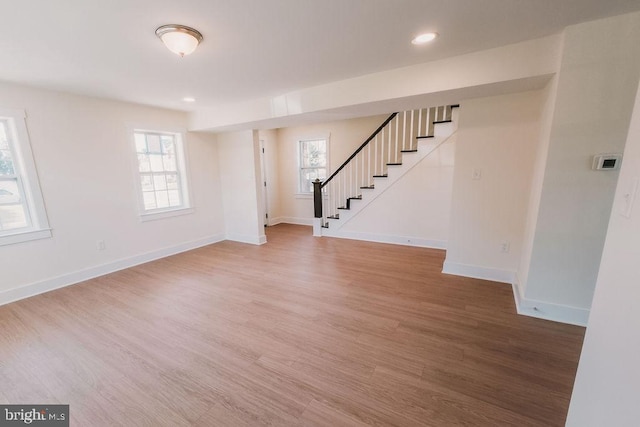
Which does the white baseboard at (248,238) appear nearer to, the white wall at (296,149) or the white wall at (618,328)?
the white wall at (296,149)

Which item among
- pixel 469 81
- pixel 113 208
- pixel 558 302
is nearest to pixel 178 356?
pixel 113 208

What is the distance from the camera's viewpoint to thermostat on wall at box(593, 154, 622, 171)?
192 centimetres

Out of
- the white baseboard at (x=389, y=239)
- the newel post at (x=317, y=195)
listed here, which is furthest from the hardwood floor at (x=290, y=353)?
the newel post at (x=317, y=195)

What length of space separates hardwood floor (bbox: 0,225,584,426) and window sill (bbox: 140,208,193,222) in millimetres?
1076

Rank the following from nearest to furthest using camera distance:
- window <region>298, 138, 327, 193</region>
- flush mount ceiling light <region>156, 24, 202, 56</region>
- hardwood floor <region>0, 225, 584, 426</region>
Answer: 1. hardwood floor <region>0, 225, 584, 426</region>
2. flush mount ceiling light <region>156, 24, 202, 56</region>
3. window <region>298, 138, 327, 193</region>

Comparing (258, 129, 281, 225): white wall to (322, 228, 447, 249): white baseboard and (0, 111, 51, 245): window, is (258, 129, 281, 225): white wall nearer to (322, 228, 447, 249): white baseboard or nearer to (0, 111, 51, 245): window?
(322, 228, 447, 249): white baseboard

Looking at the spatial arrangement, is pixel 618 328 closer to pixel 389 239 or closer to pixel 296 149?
pixel 389 239

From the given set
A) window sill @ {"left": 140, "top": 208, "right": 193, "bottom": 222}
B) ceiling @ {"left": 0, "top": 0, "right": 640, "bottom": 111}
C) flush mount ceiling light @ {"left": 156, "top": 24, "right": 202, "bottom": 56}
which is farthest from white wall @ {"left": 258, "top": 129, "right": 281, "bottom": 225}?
flush mount ceiling light @ {"left": 156, "top": 24, "right": 202, "bottom": 56}

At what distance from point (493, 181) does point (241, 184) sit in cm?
402

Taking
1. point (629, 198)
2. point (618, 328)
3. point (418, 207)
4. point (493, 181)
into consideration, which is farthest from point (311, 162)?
point (618, 328)

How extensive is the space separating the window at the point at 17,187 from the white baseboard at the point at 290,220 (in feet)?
13.5

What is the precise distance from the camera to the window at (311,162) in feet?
19.6

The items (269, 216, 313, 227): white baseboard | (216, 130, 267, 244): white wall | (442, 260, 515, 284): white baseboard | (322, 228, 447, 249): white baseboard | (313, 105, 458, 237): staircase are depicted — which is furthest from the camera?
(269, 216, 313, 227): white baseboard

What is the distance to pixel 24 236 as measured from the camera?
287 centimetres
